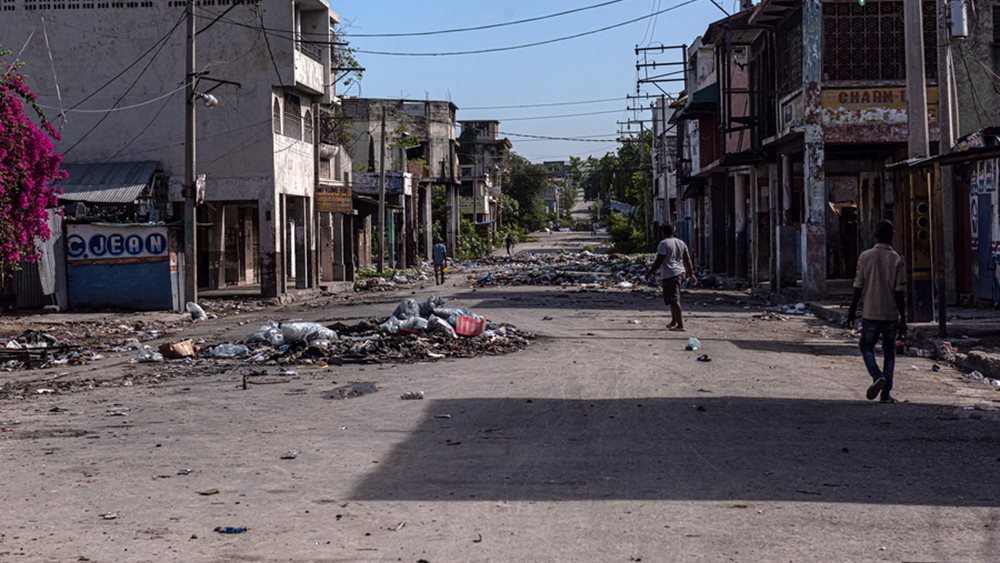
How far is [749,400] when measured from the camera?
36.9 feet

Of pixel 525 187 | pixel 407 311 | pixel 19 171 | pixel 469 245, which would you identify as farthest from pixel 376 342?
pixel 525 187

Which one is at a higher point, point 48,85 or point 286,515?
point 48,85

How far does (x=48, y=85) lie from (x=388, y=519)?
33.1 meters

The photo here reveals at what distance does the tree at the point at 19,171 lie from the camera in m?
21.4

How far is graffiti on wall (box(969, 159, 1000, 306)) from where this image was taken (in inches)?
837

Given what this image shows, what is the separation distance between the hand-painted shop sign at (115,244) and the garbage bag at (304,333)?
1225 cm

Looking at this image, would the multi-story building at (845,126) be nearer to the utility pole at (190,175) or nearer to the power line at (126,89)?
the utility pole at (190,175)

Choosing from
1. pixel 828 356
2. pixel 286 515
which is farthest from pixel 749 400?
pixel 286 515

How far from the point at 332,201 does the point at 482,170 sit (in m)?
59.7

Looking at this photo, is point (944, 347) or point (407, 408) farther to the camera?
point (944, 347)

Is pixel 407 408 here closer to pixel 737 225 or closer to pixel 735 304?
pixel 735 304

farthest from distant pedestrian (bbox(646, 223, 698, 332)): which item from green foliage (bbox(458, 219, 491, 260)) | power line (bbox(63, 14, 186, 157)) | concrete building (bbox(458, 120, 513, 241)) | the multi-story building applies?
concrete building (bbox(458, 120, 513, 241))

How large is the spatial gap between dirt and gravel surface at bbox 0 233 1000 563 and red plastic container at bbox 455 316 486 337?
2612mm

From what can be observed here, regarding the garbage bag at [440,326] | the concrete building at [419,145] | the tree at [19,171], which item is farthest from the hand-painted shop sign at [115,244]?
the concrete building at [419,145]
